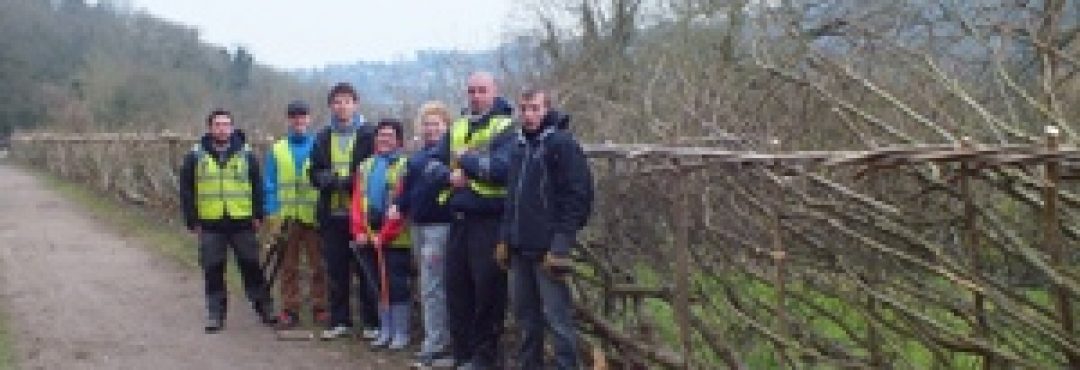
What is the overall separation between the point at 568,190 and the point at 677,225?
1.93ft

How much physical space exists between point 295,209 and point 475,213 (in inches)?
91.9

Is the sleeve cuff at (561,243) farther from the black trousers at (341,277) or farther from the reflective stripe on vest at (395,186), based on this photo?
the black trousers at (341,277)

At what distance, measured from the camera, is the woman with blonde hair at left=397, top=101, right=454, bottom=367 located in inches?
263

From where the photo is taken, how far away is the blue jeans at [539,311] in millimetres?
5797

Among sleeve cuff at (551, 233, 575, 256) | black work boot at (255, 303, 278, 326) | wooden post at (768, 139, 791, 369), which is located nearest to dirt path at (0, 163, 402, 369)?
black work boot at (255, 303, 278, 326)

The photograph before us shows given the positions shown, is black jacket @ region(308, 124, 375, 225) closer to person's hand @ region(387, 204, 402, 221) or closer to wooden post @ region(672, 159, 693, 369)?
person's hand @ region(387, 204, 402, 221)

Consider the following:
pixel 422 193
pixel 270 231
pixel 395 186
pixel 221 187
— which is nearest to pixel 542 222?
pixel 422 193

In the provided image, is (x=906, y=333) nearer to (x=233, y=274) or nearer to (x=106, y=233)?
(x=233, y=274)

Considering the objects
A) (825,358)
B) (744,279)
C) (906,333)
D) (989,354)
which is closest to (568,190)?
(744,279)

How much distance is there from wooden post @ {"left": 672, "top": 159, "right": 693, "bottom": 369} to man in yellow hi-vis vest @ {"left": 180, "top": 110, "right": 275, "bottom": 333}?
4014 mm

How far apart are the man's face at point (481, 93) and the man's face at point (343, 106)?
4.67 feet

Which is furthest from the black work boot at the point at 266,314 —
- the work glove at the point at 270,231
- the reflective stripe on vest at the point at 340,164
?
the reflective stripe on vest at the point at 340,164

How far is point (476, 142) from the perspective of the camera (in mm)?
6340

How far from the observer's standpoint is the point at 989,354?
3.56 meters
